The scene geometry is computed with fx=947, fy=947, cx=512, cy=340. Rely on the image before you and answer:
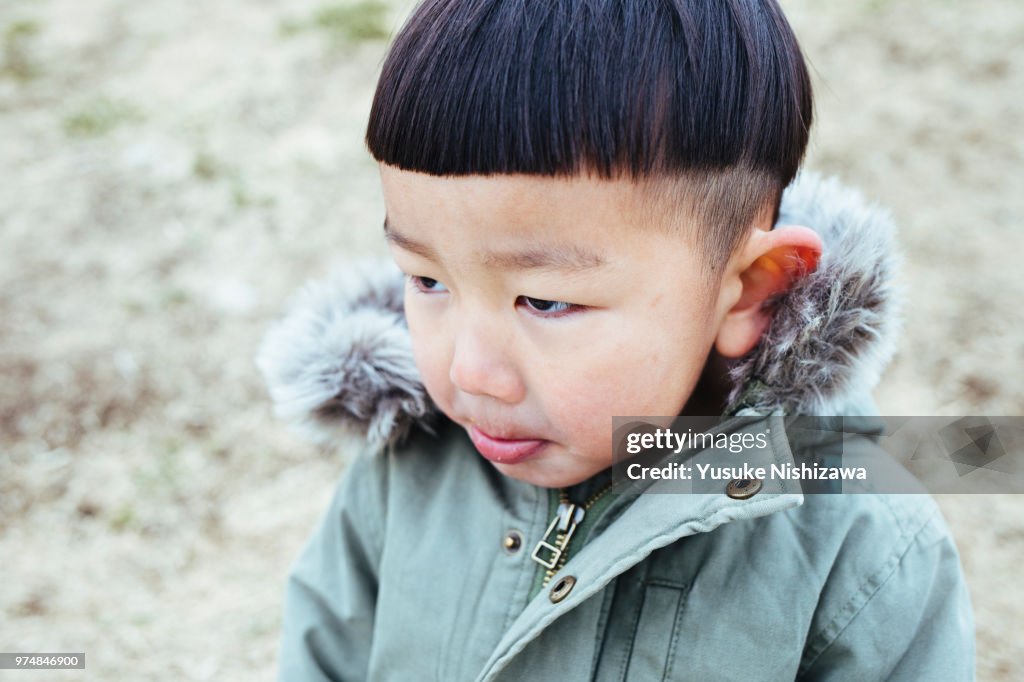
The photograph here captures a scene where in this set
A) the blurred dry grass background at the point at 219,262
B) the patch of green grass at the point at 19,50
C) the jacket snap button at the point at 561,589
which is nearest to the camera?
the jacket snap button at the point at 561,589

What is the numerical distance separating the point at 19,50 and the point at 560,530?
160 inches

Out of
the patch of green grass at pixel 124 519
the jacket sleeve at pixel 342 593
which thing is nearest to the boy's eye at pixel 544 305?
the jacket sleeve at pixel 342 593

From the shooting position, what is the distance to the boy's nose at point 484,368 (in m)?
1.11

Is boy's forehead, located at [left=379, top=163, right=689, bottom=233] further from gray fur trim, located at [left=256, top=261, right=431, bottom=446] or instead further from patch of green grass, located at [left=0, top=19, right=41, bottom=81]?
patch of green grass, located at [left=0, top=19, right=41, bottom=81]

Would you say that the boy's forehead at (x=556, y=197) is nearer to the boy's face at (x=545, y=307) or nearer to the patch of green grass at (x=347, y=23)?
the boy's face at (x=545, y=307)

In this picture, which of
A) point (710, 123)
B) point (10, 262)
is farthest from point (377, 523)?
point (10, 262)

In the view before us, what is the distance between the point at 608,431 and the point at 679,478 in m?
0.11

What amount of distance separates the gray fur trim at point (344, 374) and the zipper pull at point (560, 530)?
0.85ft

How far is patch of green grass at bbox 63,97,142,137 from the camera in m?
3.66

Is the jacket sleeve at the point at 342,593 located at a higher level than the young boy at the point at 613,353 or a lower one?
lower

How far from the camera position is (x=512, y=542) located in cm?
131

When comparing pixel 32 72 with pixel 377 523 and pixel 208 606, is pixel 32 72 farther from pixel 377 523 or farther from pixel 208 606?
pixel 377 523

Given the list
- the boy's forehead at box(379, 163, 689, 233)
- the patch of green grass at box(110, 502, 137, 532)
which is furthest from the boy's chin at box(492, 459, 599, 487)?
the patch of green grass at box(110, 502, 137, 532)

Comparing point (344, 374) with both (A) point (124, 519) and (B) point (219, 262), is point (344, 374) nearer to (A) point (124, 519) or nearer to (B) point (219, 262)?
(A) point (124, 519)
